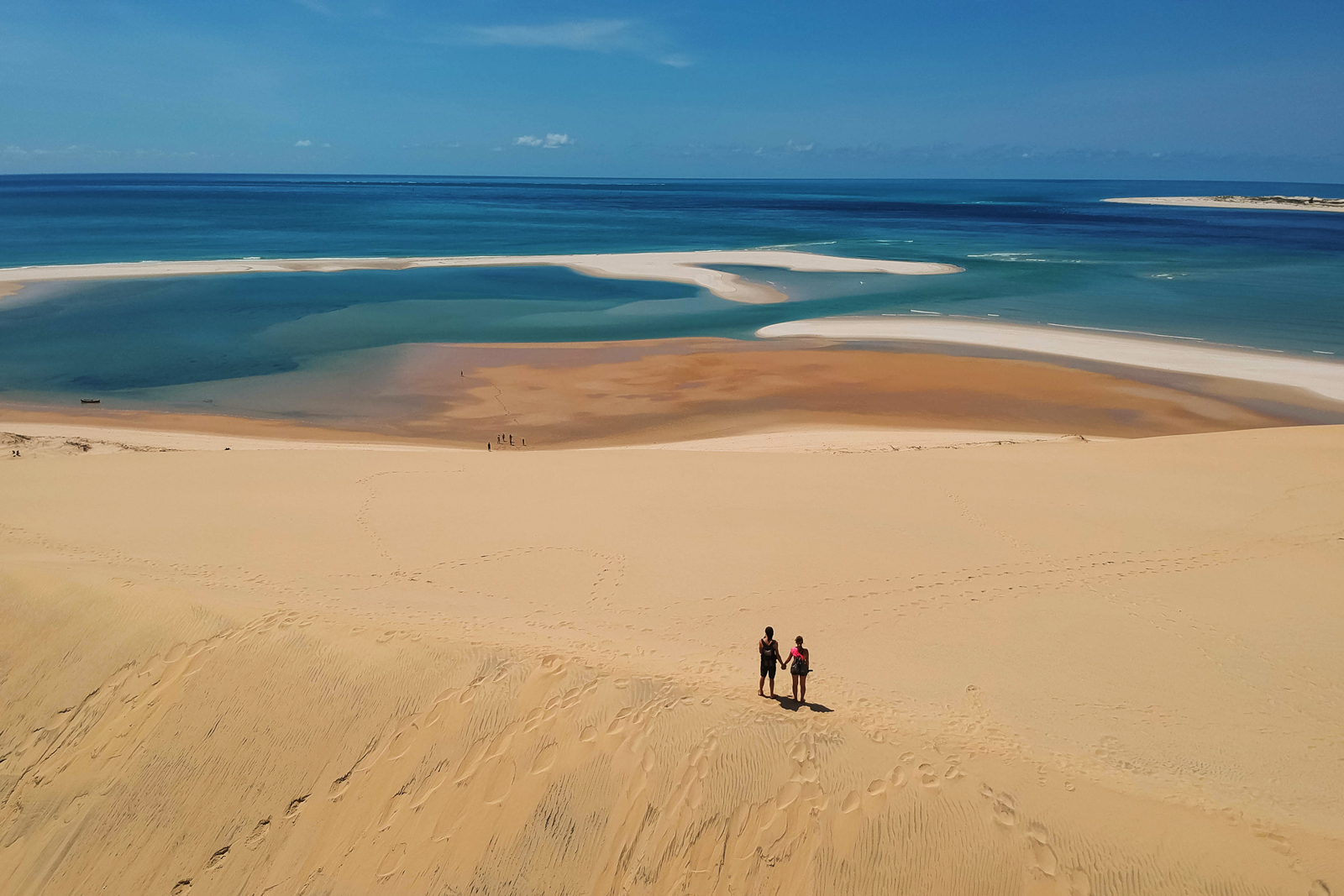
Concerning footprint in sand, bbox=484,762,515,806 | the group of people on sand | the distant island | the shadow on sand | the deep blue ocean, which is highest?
the distant island

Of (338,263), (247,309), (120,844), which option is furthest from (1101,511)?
(338,263)

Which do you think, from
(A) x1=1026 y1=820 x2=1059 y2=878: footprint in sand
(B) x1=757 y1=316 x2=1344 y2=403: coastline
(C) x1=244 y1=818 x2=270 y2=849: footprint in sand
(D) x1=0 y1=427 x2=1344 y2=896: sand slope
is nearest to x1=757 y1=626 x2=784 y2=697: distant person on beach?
(D) x1=0 y1=427 x2=1344 y2=896: sand slope

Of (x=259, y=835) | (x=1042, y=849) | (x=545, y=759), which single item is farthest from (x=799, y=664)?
(x=259, y=835)

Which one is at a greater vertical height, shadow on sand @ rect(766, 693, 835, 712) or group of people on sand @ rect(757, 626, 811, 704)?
group of people on sand @ rect(757, 626, 811, 704)

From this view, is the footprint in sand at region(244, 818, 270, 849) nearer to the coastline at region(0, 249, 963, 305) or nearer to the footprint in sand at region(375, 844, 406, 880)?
the footprint in sand at region(375, 844, 406, 880)

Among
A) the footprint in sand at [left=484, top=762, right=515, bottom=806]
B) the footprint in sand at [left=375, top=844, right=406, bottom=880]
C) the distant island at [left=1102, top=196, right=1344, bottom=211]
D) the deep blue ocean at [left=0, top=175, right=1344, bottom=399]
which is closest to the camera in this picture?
the footprint in sand at [left=375, top=844, right=406, bottom=880]

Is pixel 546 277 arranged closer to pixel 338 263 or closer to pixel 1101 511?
pixel 338 263

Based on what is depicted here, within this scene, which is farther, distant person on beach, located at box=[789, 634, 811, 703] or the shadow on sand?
the shadow on sand

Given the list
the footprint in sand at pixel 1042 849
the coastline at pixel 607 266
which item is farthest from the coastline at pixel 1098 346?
the footprint in sand at pixel 1042 849
